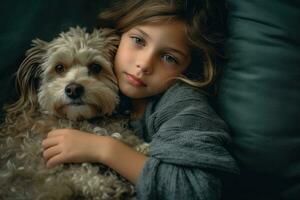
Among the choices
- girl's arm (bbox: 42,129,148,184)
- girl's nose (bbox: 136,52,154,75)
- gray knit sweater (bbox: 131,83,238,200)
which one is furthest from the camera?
girl's nose (bbox: 136,52,154,75)

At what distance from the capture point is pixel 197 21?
1.57m

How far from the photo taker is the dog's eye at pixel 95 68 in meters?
1.63

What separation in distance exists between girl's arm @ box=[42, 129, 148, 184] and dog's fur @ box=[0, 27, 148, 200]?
0.03 meters

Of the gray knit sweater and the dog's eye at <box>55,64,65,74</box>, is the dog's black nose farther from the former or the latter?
the gray knit sweater

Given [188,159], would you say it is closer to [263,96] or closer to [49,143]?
[263,96]

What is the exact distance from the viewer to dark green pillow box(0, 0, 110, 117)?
162cm

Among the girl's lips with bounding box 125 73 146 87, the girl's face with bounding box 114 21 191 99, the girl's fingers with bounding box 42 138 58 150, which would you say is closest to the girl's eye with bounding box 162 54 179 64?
the girl's face with bounding box 114 21 191 99

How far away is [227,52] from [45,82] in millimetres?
609

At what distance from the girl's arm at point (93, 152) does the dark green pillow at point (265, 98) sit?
0.31 metres

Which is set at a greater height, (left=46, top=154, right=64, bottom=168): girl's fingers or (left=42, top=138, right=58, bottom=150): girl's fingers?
(left=42, top=138, right=58, bottom=150): girl's fingers

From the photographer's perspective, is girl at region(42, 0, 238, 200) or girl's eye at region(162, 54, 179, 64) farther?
girl's eye at region(162, 54, 179, 64)

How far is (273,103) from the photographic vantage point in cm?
137

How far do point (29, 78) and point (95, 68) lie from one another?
23 cm

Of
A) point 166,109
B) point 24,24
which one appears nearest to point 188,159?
point 166,109
